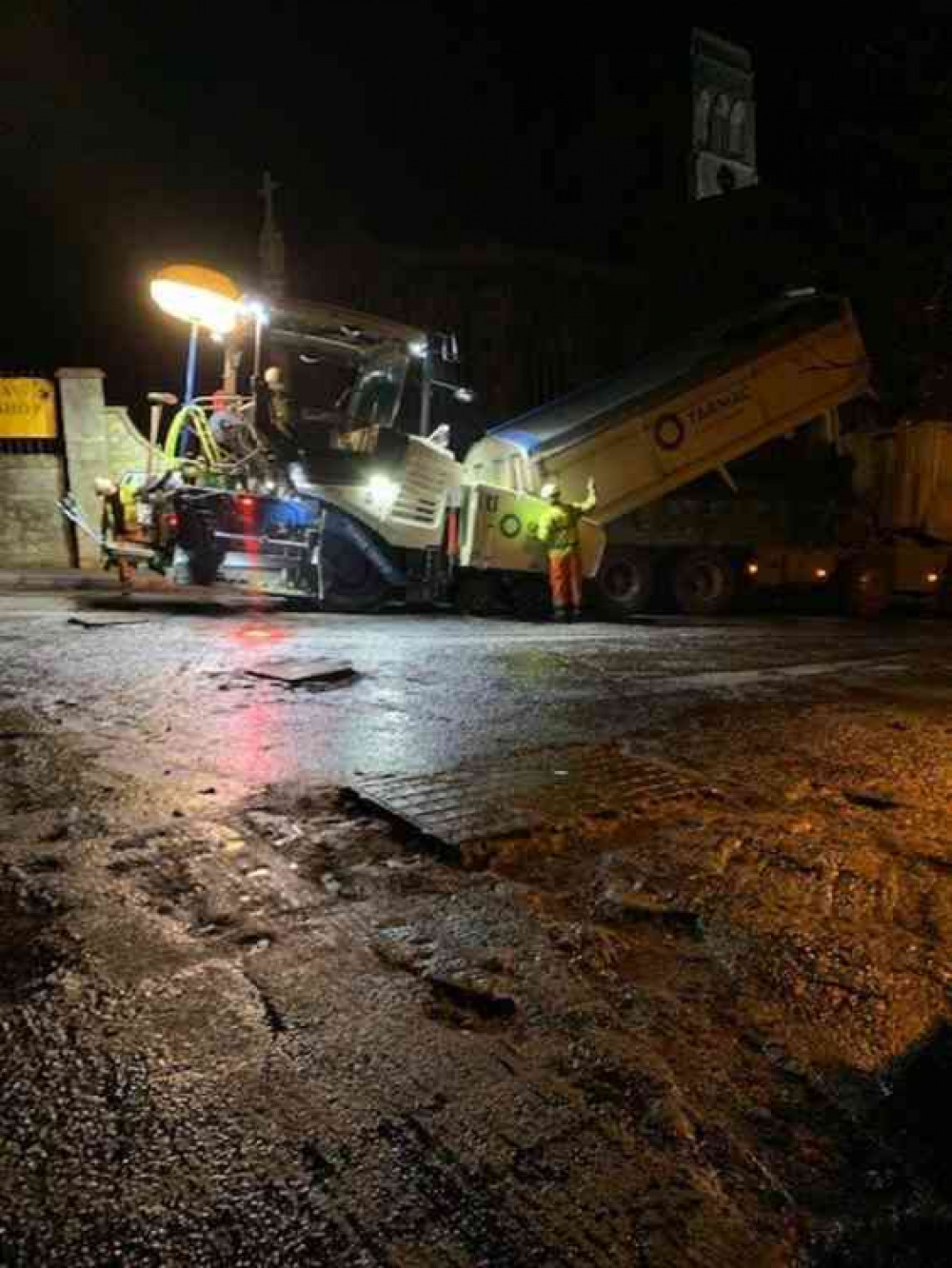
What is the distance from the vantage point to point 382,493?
10.3 metres

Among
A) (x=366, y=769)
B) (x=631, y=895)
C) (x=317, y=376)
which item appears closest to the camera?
(x=631, y=895)

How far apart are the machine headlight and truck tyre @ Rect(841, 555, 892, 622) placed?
6.69m

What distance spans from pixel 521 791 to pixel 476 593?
7.51m

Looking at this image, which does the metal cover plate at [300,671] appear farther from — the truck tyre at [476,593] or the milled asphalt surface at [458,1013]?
the truck tyre at [476,593]

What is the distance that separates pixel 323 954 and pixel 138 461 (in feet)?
44.9

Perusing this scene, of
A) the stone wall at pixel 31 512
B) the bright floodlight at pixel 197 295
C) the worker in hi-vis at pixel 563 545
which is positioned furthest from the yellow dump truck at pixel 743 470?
the stone wall at pixel 31 512

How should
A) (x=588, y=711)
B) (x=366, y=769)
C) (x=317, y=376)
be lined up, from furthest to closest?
(x=317, y=376) → (x=588, y=711) → (x=366, y=769)

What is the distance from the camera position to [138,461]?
14750 mm

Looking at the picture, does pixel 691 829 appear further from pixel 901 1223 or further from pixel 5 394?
pixel 5 394

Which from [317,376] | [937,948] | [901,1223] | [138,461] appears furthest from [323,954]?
[138,461]

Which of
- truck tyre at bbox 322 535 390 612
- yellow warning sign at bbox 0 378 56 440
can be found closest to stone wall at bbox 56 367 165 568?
yellow warning sign at bbox 0 378 56 440

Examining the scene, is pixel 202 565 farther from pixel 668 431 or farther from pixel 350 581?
pixel 668 431

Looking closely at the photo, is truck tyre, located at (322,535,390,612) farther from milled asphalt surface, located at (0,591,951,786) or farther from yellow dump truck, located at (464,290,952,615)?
yellow dump truck, located at (464,290,952,615)

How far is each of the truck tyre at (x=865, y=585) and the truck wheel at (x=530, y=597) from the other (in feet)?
14.8
